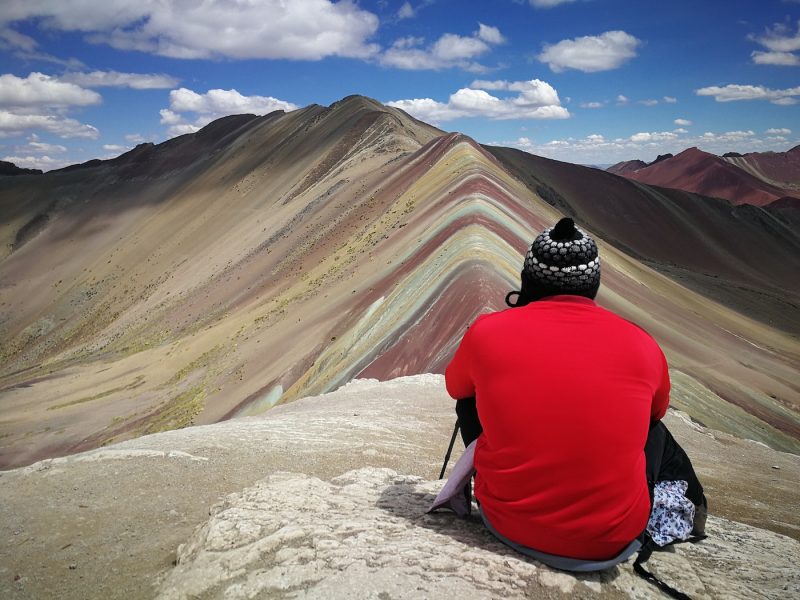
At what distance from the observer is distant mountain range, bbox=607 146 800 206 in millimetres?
89562

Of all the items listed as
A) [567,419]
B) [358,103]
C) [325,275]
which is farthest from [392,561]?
[358,103]

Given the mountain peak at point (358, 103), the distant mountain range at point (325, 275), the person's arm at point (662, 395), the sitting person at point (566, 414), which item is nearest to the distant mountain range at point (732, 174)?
the distant mountain range at point (325, 275)

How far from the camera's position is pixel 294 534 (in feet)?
9.80

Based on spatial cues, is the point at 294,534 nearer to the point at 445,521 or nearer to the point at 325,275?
the point at 445,521

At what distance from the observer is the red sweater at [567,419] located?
2.40 metres

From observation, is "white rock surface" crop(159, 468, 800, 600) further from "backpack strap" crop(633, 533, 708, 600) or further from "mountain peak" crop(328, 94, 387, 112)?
"mountain peak" crop(328, 94, 387, 112)

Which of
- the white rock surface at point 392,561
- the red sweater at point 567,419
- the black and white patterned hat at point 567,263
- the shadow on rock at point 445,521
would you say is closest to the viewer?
the red sweater at point 567,419

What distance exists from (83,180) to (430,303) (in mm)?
83693

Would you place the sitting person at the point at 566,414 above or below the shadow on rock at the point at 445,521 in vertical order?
above

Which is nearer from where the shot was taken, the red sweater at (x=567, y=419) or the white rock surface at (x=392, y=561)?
the red sweater at (x=567, y=419)

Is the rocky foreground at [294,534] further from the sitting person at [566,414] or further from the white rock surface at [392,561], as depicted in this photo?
the sitting person at [566,414]

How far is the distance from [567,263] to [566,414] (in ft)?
2.65

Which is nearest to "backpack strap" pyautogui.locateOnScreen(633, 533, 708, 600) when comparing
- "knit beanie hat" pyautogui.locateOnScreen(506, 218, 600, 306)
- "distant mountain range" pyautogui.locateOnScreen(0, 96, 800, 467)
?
"knit beanie hat" pyautogui.locateOnScreen(506, 218, 600, 306)

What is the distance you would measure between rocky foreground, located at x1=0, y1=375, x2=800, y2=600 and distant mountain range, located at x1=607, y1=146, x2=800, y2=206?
95786 mm
